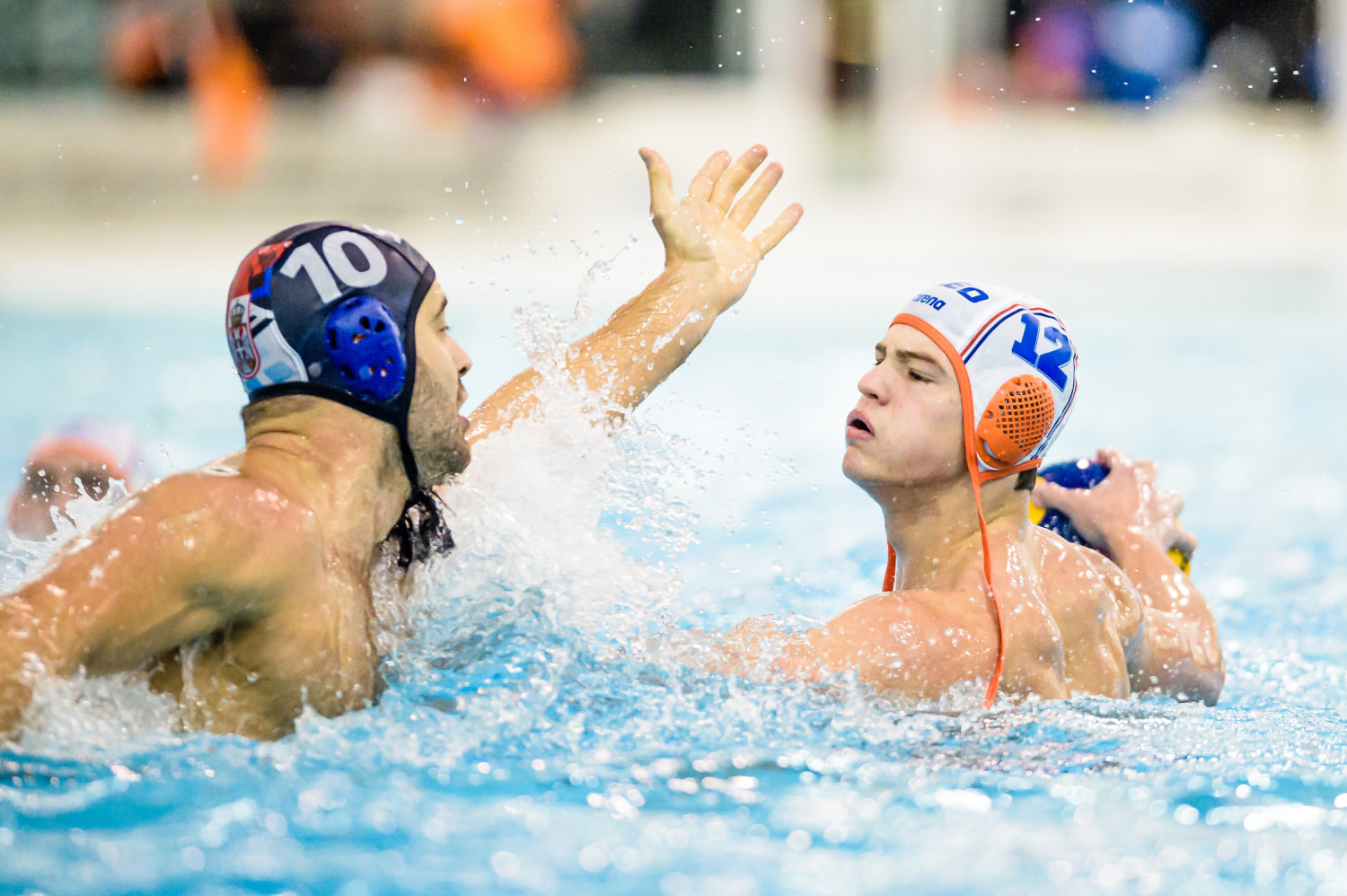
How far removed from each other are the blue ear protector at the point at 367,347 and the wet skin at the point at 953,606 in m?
0.88

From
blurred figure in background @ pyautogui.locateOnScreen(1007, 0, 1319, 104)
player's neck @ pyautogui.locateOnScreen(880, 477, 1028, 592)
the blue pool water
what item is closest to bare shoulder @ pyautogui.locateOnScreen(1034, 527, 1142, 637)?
player's neck @ pyautogui.locateOnScreen(880, 477, 1028, 592)

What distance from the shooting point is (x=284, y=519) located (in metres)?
2.39

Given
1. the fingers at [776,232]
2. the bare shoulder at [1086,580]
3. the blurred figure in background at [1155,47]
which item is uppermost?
the blurred figure in background at [1155,47]

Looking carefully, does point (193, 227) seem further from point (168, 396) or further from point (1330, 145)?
point (1330, 145)

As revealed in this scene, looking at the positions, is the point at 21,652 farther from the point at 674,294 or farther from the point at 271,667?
the point at 674,294

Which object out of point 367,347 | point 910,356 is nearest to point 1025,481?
point 910,356

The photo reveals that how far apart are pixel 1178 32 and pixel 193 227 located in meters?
9.29

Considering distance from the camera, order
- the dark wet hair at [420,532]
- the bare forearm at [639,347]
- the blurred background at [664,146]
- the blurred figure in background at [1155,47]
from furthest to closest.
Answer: the blurred figure in background at [1155,47] < the blurred background at [664,146] < the bare forearm at [639,347] < the dark wet hair at [420,532]

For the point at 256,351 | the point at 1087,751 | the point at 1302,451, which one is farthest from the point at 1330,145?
the point at 256,351

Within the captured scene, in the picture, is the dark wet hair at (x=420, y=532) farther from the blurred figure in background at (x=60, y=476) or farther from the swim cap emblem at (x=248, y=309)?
the blurred figure in background at (x=60, y=476)

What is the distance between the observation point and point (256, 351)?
2512mm

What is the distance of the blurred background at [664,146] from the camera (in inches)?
451

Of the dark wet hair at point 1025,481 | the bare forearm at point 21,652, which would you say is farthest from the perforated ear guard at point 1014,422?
the bare forearm at point 21,652

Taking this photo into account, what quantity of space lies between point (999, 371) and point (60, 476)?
2.70 m
